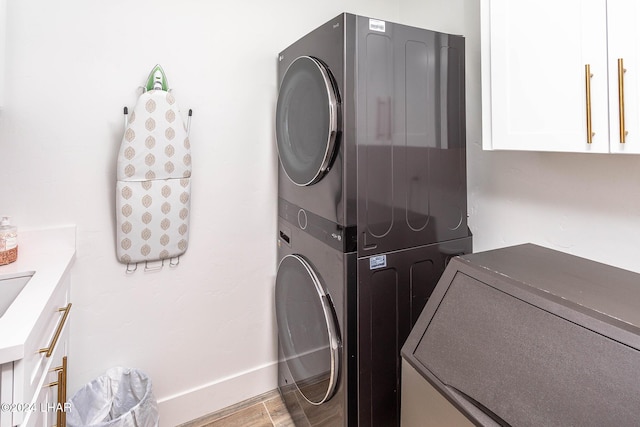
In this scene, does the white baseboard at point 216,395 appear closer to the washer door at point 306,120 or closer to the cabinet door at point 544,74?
the washer door at point 306,120

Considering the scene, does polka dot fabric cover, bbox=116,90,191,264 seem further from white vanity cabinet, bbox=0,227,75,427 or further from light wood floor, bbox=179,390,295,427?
light wood floor, bbox=179,390,295,427

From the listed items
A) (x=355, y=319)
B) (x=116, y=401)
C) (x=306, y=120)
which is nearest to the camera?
(x=355, y=319)

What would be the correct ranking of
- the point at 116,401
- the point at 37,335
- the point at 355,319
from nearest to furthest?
the point at 37,335 < the point at 355,319 < the point at 116,401

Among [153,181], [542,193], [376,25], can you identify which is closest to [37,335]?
[153,181]

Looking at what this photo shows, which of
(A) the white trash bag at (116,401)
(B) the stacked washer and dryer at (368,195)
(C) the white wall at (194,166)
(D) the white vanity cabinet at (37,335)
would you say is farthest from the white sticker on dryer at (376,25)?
(A) the white trash bag at (116,401)

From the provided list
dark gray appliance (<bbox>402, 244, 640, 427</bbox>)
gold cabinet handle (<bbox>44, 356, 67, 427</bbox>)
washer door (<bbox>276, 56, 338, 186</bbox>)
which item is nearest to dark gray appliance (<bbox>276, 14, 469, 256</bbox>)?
washer door (<bbox>276, 56, 338, 186</bbox>)

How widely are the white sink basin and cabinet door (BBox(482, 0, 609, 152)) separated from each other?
5.93 ft

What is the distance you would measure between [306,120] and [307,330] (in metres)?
0.94

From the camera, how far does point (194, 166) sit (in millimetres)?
1776

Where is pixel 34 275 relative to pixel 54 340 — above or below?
above

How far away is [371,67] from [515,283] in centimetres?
89

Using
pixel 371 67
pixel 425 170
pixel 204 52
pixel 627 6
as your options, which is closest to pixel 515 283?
pixel 425 170

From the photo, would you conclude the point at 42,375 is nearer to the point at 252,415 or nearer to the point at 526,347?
the point at 252,415

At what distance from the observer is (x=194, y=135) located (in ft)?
5.77
